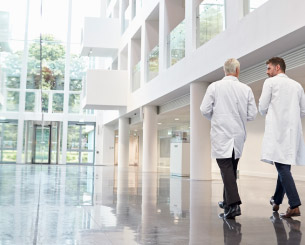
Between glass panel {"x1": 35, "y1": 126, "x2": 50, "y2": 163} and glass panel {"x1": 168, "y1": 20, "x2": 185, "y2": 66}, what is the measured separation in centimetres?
2241

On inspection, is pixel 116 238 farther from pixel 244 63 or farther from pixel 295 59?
pixel 244 63

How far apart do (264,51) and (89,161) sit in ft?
95.5

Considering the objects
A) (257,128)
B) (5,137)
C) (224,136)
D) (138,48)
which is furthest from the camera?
(5,137)

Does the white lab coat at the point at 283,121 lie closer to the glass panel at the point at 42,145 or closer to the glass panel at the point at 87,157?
the glass panel at the point at 42,145

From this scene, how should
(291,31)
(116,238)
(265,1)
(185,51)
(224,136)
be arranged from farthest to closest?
(185,51) → (265,1) → (291,31) → (224,136) → (116,238)

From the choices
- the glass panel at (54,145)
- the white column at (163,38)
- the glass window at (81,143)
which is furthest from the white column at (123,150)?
the glass panel at (54,145)

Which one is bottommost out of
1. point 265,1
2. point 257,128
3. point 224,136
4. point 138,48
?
point 224,136

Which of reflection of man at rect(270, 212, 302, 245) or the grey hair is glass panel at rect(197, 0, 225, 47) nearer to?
the grey hair

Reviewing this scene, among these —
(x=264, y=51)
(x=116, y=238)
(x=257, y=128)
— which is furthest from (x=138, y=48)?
(x=116, y=238)

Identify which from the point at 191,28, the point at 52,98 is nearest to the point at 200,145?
the point at 191,28

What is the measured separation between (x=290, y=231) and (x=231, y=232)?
538 millimetres

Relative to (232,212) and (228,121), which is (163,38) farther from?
(232,212)

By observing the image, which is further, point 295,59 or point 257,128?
point 257,128

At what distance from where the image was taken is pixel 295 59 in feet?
29.3
